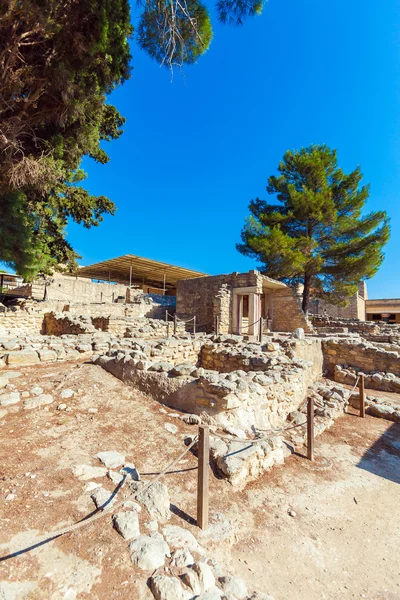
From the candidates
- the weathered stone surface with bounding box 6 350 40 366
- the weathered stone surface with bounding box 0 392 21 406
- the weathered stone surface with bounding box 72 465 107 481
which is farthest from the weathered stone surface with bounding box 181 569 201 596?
the weathered stone surface with bounding box 6 350 40 366

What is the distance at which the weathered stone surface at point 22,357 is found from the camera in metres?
5.17

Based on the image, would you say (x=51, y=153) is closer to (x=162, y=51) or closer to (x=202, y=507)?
(x=162, y=51)

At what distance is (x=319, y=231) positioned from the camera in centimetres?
1786

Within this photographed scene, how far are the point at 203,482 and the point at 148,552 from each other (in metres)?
0.64

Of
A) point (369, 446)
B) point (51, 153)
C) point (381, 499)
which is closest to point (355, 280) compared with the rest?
point (369, 446)

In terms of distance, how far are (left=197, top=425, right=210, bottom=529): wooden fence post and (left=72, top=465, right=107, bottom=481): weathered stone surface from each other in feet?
3.18

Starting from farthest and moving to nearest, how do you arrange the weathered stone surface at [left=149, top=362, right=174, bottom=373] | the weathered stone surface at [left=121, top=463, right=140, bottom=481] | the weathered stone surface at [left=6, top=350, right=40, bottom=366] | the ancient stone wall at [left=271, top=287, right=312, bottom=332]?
the ancient stone wall at [left=271, top=287, right=312, bottom=332]
the weathered stone surface at [left=6, top=350, right=40, bottom=366]
the weathered stone surface at [left=149, top=362, right=174, bottom=373]
the weathered stone surface at [left=121, top=463, right=140, bottom=481]

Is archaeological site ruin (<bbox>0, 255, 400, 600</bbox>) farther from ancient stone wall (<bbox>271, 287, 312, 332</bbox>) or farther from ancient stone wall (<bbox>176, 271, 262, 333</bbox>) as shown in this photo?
ancient stone wall (<bbox>271, 287, 312, 332</bbox>)

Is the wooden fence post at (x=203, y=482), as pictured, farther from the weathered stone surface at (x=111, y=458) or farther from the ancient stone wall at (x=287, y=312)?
the ancient stone wall at (x=287, y=312)

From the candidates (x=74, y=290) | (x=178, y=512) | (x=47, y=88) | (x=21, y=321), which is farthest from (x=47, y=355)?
(x=74, y=290)

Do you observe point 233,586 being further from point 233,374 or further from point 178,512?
point 233,374

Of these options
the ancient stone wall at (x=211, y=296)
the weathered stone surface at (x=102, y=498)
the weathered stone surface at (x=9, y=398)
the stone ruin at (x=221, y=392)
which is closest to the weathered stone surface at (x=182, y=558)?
the stone ruin at (x=221, y=392)

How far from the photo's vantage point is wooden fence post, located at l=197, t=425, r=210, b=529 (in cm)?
229

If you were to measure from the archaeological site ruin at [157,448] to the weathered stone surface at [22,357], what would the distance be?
2 cm
